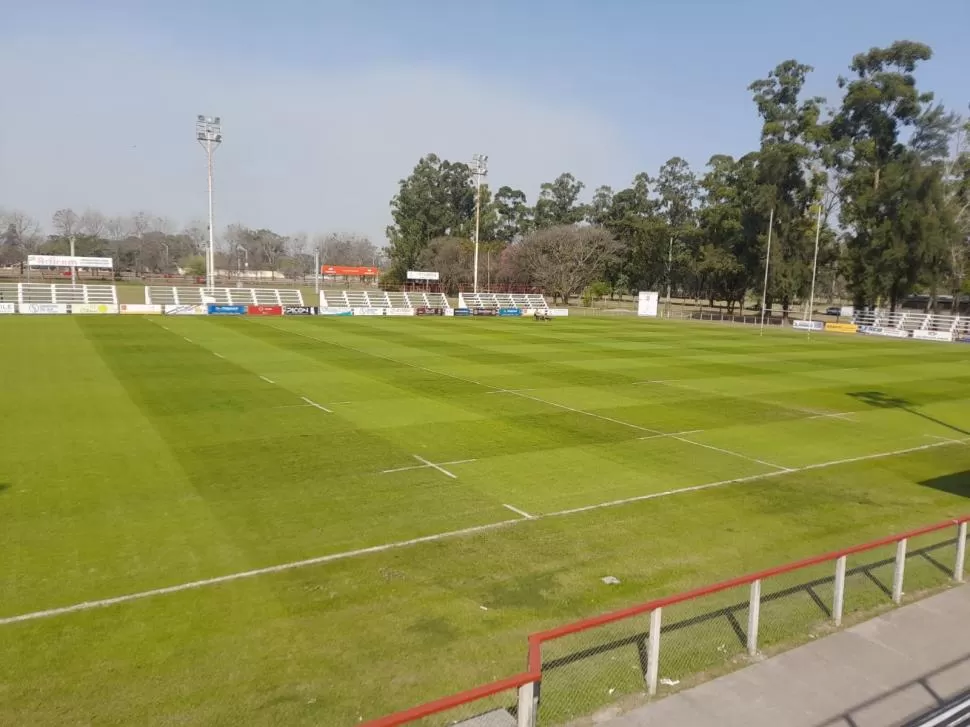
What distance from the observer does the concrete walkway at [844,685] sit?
6.83m

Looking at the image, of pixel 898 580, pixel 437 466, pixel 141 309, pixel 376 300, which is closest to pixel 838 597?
pixel 898 580

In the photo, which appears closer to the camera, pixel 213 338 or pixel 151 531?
pixel 151 531

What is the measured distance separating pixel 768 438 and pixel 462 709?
→ 1579 centimetres

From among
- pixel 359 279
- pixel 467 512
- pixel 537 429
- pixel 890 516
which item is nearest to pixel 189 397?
pixel 537 429

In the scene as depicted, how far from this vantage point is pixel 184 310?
195ft

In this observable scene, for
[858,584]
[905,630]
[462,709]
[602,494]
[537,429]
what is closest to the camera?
[462,709]

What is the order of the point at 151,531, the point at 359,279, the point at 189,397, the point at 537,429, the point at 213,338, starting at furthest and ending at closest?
the point at 359,279 → the point at 213,338 → the point at 189,397 → the point at 537,429 → the point at 151,531

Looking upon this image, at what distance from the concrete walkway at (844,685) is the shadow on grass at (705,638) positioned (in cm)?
37

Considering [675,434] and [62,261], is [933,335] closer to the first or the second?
[675,434]

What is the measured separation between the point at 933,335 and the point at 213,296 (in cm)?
6419

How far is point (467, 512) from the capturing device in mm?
13422

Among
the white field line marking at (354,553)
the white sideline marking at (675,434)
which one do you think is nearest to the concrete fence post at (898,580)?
the white field line marking at (354,553)

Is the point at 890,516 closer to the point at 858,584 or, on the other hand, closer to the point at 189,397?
the point at 858,584

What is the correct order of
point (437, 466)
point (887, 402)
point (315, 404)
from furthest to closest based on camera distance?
1. point (887, 402)
2. point (315, 404)
3. point (437, 466)
